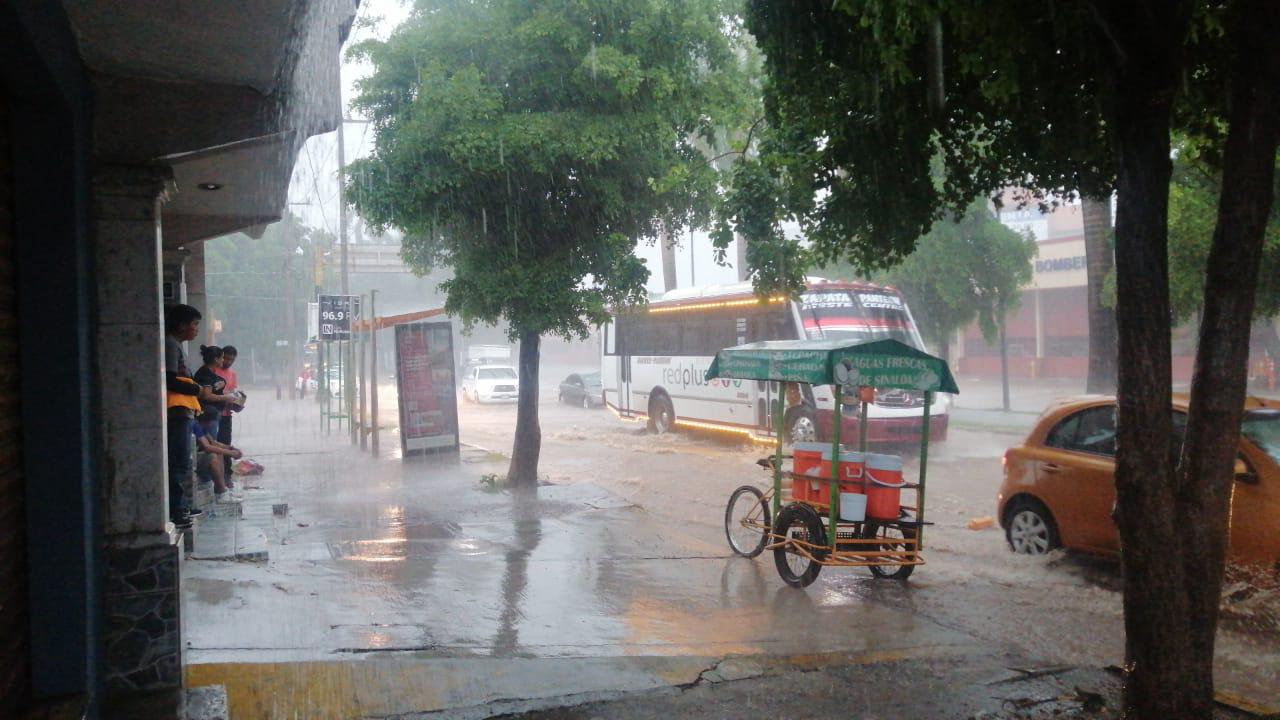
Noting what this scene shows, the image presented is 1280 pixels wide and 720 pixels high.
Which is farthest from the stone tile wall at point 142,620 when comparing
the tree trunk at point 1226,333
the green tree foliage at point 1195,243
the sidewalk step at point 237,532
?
the green tree foliage at point 1195,243

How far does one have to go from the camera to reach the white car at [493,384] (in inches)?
1473

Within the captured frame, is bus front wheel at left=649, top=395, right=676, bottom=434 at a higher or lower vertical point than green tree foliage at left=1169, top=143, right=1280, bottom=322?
lower

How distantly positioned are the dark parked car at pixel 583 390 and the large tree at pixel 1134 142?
28678 mm

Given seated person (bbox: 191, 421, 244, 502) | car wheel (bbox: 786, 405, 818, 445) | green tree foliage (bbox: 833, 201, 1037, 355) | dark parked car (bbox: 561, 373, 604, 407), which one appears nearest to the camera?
seated person (bbox: 191, 421, 244, 502)

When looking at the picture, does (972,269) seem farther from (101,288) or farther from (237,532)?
(101,288)

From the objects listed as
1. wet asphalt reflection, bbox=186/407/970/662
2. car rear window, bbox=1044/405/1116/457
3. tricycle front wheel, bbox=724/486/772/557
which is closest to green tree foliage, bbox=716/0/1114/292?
car rear window, bbox=1044/405/1116/457

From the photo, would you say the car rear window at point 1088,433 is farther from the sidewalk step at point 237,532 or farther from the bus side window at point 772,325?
the bus side window at point 772,325

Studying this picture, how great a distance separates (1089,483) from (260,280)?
52844 millimetres

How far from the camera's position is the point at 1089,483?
852 cm

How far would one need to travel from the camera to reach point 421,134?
11859mm

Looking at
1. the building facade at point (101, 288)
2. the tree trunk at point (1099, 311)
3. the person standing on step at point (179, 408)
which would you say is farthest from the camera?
the tree trunk at point (1099, 311)

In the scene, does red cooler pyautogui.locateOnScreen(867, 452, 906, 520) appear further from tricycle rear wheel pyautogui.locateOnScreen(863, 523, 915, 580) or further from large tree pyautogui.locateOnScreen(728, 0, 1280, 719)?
large tree pyautogui.locateOnScreen(728, 0, 1280, 719)

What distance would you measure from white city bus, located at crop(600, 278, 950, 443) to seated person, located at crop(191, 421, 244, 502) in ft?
19.6

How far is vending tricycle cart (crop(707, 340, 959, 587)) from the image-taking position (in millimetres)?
7895
